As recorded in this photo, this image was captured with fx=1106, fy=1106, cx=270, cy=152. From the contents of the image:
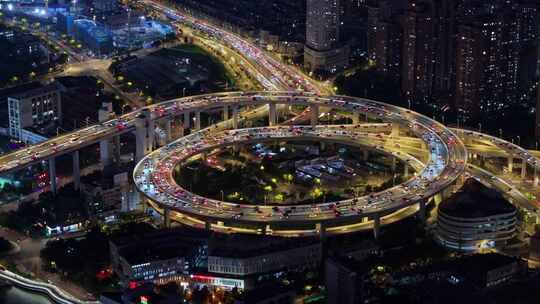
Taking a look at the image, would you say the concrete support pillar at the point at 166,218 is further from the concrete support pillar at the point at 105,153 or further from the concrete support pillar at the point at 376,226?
the concrete support pillar at the point at 376,226

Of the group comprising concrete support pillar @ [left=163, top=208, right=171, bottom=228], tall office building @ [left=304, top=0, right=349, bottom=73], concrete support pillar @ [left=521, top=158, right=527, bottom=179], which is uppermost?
tall office building @ [left=304, top=0, right=349, bottom=73]

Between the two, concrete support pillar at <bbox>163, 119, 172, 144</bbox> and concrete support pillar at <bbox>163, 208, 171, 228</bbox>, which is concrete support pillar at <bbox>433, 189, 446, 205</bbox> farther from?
concrete support pillar at <bbox>163, 119, 172, 144</bbox>

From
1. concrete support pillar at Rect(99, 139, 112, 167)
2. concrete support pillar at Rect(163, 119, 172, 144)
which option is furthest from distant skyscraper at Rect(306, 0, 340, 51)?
concrete support pillar at Rect(99, 139, 112, 167)

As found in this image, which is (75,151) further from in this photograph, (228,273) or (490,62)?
(490,62)

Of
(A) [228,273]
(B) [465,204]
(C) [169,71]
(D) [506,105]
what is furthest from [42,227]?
(D) [506,105]

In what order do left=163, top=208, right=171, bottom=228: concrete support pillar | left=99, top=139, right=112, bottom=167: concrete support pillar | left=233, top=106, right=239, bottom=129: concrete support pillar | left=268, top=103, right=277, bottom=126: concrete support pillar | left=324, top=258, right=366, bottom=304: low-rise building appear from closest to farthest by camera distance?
left=324, top=258, right=366, bottom=304: low-rise building, left=163, top=208, right=171, bottom=228: concrete support pillar, left=99, top=139, right=112, bottom=167: concrete support pillar, left=233, top=106, right=239, bottom=129: concrete support pillar, left=268, top=103, right=277, bottom=126: concrete support pillar

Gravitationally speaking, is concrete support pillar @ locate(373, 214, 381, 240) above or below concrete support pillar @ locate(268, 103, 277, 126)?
below

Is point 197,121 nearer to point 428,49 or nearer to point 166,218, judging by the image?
point 166,218
